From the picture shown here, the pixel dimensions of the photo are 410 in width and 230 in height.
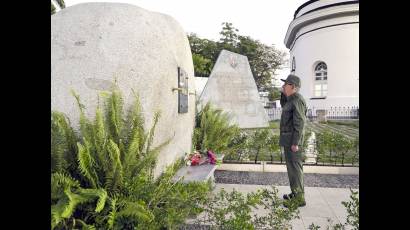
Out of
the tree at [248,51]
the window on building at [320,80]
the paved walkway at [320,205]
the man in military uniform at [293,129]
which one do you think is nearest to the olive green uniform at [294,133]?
the man in military uniform at [293,129]

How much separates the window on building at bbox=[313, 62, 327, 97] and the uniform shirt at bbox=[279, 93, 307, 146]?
2093 cm

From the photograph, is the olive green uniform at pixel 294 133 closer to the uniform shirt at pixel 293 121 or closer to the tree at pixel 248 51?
the uniform shirt at pixel 293 121

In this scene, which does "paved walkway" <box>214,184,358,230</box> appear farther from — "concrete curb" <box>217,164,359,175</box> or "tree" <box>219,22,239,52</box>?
"tree" <box>219,22,239,52</box>

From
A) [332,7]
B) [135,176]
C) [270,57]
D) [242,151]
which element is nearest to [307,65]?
[332,7]

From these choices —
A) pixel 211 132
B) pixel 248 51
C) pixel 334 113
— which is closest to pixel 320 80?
pixel 334 113


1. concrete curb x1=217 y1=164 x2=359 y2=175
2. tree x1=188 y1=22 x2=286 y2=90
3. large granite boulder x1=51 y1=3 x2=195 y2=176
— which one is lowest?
concrete curb x1=217 y1=164 x2=359 y2=175

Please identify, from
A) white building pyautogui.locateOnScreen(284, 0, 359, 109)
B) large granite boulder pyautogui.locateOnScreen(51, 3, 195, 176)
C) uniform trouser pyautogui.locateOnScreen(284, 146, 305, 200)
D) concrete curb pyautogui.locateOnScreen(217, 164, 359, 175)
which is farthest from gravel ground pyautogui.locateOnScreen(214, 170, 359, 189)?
white building pyautogui.locateOnScreen(284, 0, 359, 109)

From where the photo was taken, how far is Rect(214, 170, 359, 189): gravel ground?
5.46 metres

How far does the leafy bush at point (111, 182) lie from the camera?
2.33 meters

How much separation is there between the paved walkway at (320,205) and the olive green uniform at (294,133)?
356 mm

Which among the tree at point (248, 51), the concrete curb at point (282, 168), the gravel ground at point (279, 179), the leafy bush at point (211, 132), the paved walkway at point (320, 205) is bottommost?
the paved walkway at point (320, 205)

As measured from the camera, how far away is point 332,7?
21.4 m
